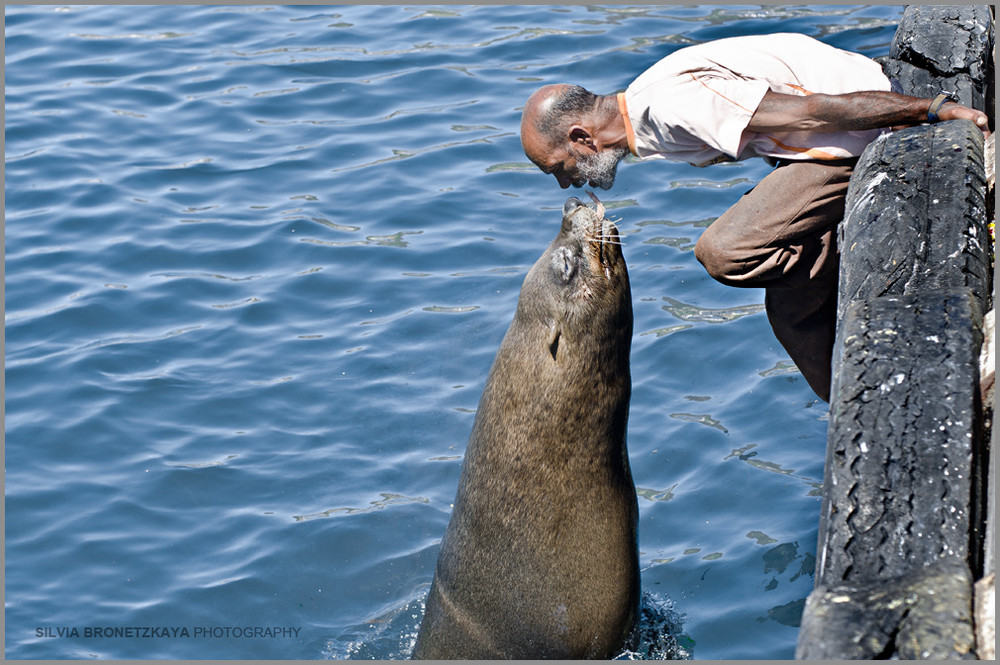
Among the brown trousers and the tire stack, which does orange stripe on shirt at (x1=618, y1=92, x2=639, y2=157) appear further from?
the tire stack

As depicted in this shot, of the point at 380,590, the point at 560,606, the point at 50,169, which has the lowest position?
the point at 380,590

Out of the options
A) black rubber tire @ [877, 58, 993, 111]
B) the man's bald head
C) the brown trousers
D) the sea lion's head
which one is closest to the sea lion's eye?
the sea lion's head

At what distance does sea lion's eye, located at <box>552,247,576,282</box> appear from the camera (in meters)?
4.22

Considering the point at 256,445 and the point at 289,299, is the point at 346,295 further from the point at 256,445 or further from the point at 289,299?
the point at 256,445

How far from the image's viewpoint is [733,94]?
181 inches

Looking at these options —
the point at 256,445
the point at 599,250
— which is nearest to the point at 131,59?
the point at 256,445

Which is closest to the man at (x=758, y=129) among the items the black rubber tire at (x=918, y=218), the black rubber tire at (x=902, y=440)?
the black rubber tire at (x=918, y=218)

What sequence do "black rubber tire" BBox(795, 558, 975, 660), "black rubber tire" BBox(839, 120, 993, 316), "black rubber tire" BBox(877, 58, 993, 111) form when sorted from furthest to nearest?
1. "black rubber tire" BBox(877, 58, 993, 111)
2. "black rubber tire" BBox(839, 120, 993, 316)
3. "black rubber tire" BBox(795, 558, 975, 660)

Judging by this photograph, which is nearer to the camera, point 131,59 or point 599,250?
point 599,250

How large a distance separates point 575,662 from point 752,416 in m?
2.60

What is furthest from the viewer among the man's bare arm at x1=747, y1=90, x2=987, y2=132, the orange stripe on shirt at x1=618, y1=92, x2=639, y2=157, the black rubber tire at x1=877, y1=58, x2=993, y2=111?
the black rubber tire at x1=877, y1=58, x2=993, y2=111

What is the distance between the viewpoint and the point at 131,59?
12156 mm

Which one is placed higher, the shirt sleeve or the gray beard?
the shirt sleeve

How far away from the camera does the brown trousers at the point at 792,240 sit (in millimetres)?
4980
